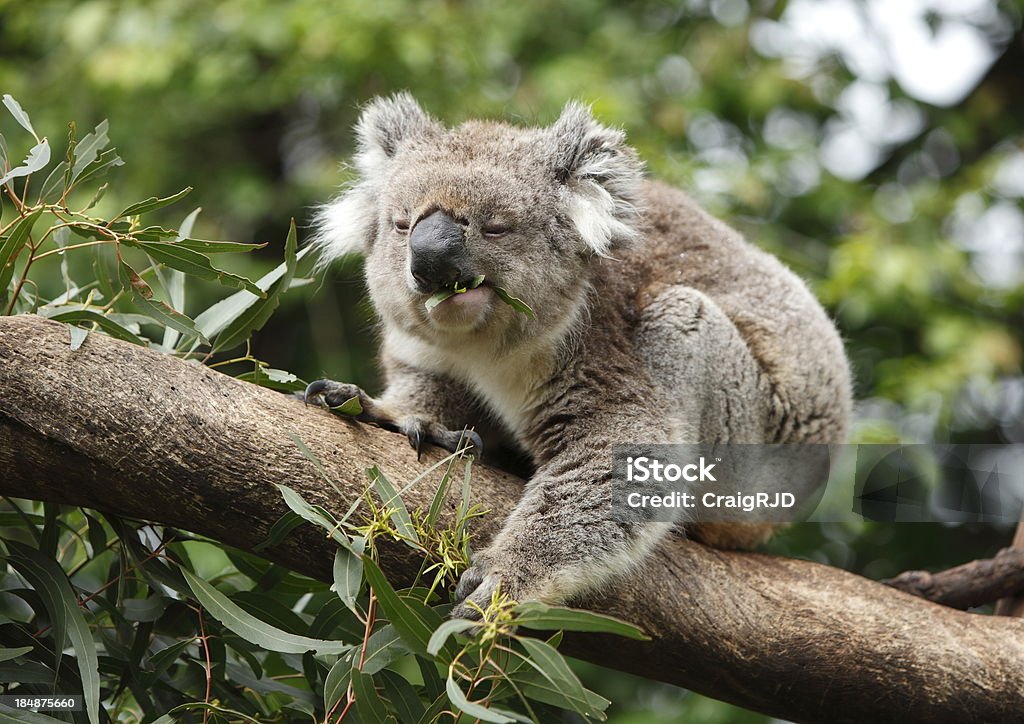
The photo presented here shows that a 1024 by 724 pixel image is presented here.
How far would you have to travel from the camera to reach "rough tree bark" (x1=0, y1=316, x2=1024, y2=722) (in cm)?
233

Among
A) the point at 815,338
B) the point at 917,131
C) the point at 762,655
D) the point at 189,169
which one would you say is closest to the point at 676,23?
the point at 917,131

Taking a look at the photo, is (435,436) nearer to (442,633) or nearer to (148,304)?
(148,304)

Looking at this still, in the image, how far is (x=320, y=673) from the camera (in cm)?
274

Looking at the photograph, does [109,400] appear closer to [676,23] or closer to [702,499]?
[702,499]

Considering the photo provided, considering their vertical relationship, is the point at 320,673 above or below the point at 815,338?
below

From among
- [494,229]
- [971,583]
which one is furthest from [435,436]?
[971,583]

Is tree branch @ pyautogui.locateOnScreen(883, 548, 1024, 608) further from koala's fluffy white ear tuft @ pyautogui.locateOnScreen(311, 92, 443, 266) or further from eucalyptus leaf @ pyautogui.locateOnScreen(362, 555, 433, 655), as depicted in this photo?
koala's fluffy white ear tuft @ pyautogui.locateOnScreen(311, 92, 443, 266)

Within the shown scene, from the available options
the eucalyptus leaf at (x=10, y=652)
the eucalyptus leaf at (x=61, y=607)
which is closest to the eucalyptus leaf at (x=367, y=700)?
the eucalyptus leaf at (x=61, y=607)

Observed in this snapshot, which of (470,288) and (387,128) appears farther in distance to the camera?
(387,128)

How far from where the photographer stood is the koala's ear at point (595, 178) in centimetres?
313

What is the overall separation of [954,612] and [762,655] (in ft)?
2.45

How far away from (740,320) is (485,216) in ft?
3.54

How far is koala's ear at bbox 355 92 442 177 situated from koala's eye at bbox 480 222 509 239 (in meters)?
0.63

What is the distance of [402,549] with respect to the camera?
8.39 feet
